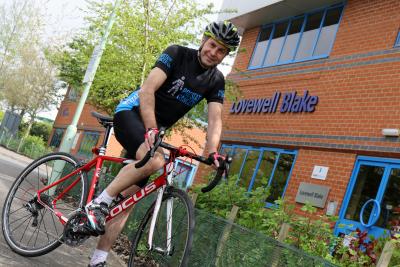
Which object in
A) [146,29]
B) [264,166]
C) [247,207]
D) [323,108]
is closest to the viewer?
[247,207]

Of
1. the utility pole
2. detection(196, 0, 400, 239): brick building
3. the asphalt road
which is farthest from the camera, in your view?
the utility pole

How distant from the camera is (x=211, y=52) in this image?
152 inches

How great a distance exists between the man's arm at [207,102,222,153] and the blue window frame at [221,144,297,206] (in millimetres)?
7831

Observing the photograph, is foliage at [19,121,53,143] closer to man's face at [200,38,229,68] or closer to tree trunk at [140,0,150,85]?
tree trunk at [140,0,150,85]

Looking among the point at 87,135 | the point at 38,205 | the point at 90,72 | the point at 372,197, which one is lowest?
the point at 38,205

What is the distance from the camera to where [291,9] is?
13.9 meters

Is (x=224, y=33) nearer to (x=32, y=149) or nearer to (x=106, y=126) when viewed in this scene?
(x=106, y=126)

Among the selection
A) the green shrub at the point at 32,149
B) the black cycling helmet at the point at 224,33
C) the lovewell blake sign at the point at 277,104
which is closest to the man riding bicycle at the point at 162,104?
the black cycling helmet at the point at 224,33

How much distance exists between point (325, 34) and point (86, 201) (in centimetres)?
998

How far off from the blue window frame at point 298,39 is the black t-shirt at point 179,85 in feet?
29.7

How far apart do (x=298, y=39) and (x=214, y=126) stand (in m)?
10.4

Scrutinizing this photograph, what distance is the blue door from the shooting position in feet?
31.3

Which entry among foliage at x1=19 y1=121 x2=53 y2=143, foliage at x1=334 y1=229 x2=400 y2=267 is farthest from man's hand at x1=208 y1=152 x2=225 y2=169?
foliage at x1=19 y1=121 x2=53 y2=143

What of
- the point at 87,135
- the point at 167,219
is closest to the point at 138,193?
the point at 167,219
